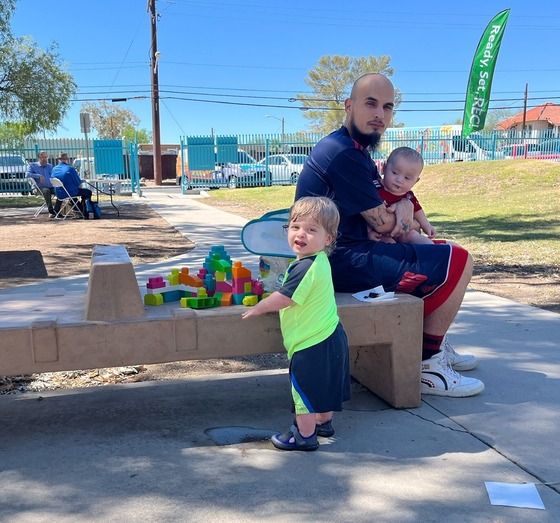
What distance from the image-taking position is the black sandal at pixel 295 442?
2.91 meters

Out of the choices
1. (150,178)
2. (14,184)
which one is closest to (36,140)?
(14,184)

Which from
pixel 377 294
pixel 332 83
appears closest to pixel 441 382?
pixel 377 294

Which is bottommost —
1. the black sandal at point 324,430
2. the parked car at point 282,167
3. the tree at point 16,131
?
the black sandal at point 324,430

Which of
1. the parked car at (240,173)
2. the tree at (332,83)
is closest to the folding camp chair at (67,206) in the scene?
the parked car at (240,173)

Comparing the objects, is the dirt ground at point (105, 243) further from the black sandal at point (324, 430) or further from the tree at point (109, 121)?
the tree at point (109, 121)

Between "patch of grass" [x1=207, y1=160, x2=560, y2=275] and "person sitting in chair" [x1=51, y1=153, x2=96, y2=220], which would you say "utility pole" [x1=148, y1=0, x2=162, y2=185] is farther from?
"person sitting in chair" [x1=51, y1=153, x2=96, y2=220]

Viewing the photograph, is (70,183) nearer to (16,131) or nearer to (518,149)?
(16,131)

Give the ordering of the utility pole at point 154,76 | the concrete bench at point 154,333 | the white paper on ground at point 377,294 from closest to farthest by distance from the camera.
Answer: the concrete bench at point 154,333
the white paper on ground at point 377,294
the utility pole at point 154,76

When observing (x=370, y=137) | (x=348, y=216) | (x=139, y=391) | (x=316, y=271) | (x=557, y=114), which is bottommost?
(x=139, y=391)

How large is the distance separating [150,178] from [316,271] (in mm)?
44715

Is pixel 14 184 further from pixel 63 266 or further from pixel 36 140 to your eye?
pixel 63 266

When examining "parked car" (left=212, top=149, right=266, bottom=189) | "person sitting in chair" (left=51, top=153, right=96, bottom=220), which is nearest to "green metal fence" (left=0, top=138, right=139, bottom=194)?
"parked car" (left=212, top=149, right=266, bottom=189)

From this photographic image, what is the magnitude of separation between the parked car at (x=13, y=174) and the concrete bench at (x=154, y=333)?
25.1 meters

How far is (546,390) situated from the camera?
3684mm
